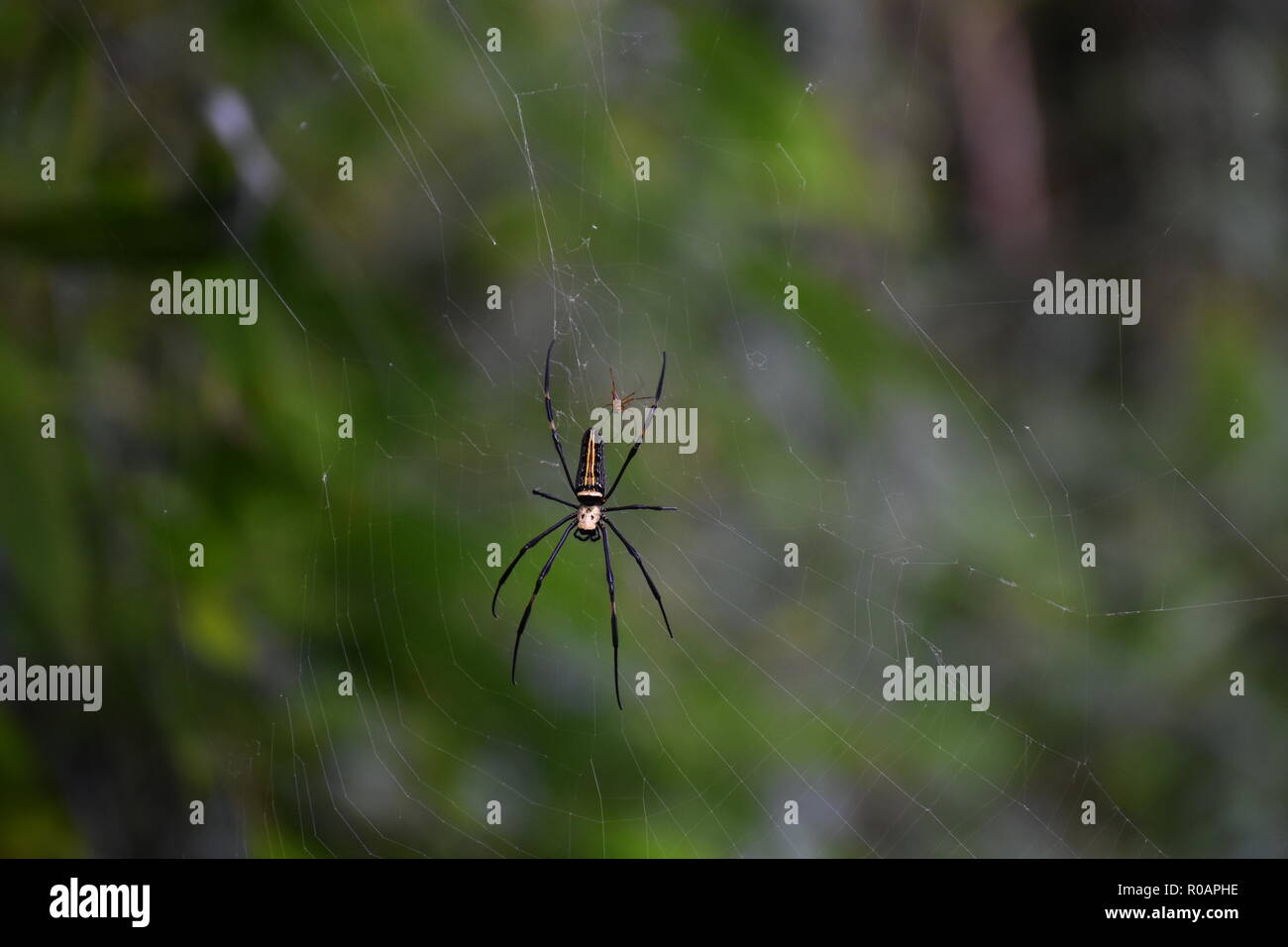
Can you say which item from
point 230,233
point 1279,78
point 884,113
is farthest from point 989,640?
point 230,233

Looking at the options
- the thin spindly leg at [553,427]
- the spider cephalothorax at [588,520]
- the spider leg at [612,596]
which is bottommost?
the spider leg at [612,596]

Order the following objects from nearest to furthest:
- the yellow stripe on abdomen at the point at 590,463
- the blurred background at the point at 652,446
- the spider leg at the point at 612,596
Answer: the blurred background at the point at 652,446
the spider leg at the point at 612,596
the yellow stripe on abdomen at the point at 590,463

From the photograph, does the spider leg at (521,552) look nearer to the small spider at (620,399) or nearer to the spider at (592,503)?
the spider at (592,503)

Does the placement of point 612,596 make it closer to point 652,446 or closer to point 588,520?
point 588,520

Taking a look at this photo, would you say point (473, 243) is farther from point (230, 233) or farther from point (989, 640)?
point (989, 640)

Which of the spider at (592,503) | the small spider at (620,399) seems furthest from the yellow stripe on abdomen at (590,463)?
the small spider at (620,399)

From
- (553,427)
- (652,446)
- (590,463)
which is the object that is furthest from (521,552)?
(652,446)

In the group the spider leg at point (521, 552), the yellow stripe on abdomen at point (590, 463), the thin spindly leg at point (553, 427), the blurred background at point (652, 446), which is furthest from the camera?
the thin spindly leg at point (553, 427)

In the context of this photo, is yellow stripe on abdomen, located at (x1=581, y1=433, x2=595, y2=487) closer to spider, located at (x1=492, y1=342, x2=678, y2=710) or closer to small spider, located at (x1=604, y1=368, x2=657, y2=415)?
spider, located at (x1=492, y1=342, x2=678, y2=710)

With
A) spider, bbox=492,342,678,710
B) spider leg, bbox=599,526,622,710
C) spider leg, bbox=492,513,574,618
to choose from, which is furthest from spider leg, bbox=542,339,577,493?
spider leg, bbox=599,526,622,710
